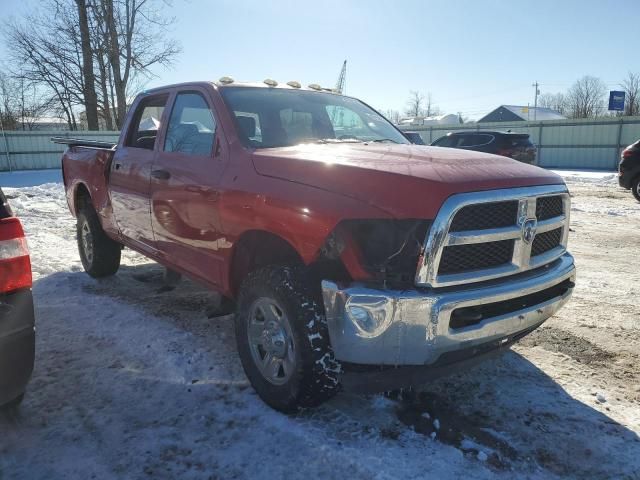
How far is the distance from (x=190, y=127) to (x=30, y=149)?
22.1m

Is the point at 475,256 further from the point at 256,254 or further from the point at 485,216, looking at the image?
the point at 256,254

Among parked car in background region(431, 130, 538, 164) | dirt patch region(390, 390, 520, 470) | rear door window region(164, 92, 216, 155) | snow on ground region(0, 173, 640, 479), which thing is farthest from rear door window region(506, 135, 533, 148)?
dirt patch region(390, 390, 520, 470)

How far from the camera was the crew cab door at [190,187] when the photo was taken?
130 inches

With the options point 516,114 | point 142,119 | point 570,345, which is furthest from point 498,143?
point 516,114

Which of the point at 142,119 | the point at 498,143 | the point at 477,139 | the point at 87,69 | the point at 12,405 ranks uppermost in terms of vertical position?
the point at 87,69

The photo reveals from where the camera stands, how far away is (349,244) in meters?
2.40

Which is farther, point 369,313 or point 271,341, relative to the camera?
point 271,341

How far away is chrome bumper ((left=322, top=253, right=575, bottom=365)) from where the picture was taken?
2.27m

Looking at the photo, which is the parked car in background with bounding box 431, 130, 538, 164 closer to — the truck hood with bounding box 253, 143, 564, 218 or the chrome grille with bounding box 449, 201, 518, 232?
the truck hood with bounding box 253, 143, 564, 218

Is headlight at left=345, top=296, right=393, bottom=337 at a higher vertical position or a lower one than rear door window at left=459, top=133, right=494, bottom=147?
lower

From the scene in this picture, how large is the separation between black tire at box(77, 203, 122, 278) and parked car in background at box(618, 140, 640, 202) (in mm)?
11030

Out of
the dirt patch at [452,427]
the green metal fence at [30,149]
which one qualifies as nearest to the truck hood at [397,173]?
the dirt patch at [452,427]

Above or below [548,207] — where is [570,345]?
below

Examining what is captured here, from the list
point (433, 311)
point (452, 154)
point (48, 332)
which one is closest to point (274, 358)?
point (433, 311)
